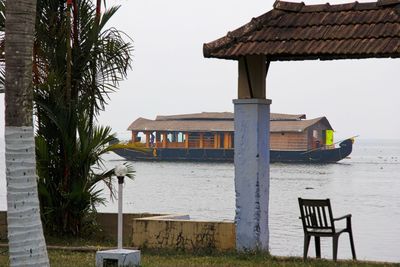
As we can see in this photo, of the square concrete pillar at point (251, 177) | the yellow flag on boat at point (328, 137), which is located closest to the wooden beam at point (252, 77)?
the square concrete pillar at point (251, 177)

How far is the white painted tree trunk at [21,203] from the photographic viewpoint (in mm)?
8305

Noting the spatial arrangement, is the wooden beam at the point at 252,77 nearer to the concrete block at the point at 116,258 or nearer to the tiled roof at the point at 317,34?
the tiled roof at the point at 317,34

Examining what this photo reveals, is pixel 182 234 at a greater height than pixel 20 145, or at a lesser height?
lesser

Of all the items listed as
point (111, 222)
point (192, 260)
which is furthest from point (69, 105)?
point (192, 260)

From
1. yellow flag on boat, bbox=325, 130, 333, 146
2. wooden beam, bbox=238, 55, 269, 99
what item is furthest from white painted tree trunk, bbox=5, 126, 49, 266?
yellow flag on boat, bbox=325, 130, 333, 146

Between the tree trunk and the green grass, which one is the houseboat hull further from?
the tree trunk

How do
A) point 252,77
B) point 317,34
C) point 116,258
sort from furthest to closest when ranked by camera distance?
point 252,77, point 317,34, point 116,258

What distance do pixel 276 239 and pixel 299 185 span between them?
169 ft

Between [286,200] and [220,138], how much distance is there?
49856 mm

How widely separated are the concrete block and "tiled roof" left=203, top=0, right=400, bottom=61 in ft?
10.4

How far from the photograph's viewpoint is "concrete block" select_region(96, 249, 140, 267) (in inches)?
417

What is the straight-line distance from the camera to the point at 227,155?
4284 inches

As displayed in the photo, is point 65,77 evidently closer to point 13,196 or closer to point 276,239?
point 13,196

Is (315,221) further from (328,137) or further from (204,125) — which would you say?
(328,137)
